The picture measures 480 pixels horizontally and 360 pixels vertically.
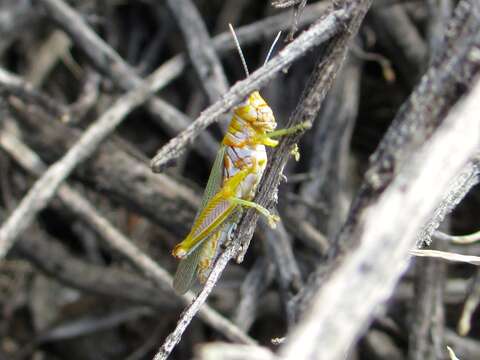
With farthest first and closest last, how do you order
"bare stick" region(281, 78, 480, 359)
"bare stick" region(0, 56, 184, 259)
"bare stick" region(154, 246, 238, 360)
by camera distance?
"bare stick" region(0, 56, 184, 259) → "bare stick" region(154, 246, 238, 360) → "bare stick" region(281, 78, 480, 359)

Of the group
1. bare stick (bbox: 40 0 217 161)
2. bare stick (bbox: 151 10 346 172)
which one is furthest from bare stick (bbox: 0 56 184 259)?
bare stick (bbox: 151 10 346 172)

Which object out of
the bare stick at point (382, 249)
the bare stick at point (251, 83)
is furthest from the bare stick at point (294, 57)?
the bare stick at point (382, 249)

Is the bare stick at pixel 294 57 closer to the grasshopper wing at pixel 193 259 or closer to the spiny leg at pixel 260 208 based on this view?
the spiny leg at pixel 260 208

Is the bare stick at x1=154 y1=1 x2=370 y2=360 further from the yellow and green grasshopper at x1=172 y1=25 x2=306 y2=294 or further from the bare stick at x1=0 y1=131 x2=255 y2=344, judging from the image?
the bare stick at x1=0 y1=131 x2=255 y2=344

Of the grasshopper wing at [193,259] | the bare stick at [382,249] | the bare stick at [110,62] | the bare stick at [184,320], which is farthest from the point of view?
the bare stick at [110,62]

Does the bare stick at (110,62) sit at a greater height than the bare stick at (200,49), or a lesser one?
lesser

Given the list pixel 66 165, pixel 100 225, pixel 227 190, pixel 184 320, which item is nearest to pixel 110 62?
pixel 66 165

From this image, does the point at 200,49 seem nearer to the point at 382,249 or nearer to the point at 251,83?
the point at 251,83
